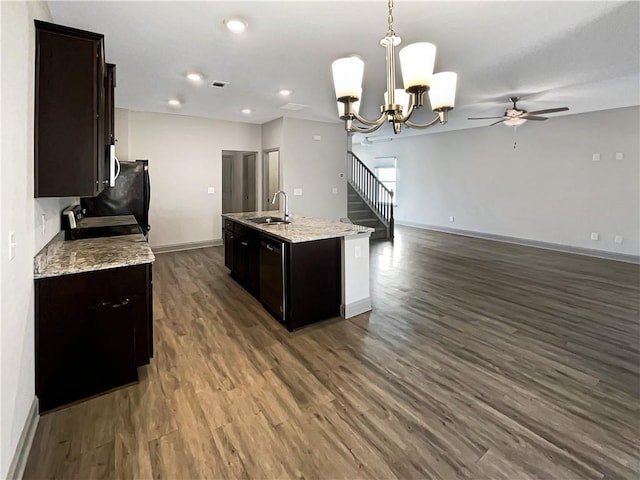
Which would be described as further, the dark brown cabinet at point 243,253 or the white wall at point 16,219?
the dark brown cabinet at point 243,253

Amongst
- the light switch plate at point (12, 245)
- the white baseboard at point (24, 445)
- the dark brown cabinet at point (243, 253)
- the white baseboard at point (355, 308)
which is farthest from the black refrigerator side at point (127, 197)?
the light switch plate at point (12, 245)

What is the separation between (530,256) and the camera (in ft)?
21.1

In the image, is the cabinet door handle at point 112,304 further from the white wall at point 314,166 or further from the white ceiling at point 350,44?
the white wall at point 314,166

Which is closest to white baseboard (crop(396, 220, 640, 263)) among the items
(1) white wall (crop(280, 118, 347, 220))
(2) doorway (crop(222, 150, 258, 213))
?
(1) white wall (crop(280, 118, 347, 220))

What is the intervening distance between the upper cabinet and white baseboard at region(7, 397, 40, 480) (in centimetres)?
126

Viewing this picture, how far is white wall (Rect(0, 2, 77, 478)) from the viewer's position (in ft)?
4.73

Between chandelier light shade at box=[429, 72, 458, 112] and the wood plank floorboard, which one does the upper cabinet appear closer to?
the wood plank floorboard

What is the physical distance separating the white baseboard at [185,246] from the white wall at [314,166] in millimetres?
1816

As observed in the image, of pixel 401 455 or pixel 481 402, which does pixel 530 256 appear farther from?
pixel 401 455

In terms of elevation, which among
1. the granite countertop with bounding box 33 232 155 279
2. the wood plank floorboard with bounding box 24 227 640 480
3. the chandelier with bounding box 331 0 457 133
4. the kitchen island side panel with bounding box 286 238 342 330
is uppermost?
the chandelier with bounding box 331 0 457 133

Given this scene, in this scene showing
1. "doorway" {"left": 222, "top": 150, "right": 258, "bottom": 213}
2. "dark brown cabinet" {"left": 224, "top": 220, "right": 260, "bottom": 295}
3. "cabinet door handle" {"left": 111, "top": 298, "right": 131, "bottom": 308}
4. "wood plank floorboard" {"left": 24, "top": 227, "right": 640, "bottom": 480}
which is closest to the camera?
"wood plank floorboard" {"left": 24, "top": 227, "right": 640, "bottom": 480}

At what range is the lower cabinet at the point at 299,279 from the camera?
10.4ft

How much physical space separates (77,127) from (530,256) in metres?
7.05

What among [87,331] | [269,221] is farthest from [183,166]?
[87,331]
